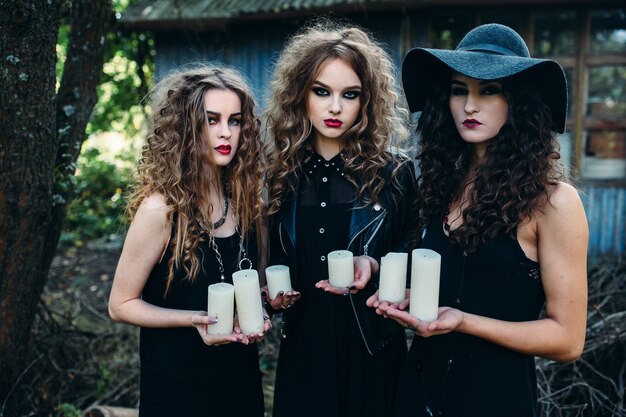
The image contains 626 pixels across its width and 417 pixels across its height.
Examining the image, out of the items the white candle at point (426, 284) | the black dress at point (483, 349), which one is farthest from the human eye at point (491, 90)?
the white candle at point (426, 284)

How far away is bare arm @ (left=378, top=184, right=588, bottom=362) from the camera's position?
185cm

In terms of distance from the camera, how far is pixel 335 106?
2504 mm

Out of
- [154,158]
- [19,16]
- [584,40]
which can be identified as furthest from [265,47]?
[154,158]

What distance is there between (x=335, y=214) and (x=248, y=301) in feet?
2.16

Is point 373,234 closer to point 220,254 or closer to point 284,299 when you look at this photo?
point 284,299

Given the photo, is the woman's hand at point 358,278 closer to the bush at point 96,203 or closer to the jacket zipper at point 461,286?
the jacket zipper at point 461,286

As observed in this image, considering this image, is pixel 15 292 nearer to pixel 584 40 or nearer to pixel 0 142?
pixel 0 142

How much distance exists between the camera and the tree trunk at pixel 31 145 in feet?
9.30

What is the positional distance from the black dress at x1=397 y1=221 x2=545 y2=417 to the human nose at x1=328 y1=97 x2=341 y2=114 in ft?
2.60

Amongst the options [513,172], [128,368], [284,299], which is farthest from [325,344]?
[128,368]

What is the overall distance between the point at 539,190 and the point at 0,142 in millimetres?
2599

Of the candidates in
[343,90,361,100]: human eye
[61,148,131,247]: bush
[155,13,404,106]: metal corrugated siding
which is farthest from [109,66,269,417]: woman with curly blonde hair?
[61,148,131,247]: bush

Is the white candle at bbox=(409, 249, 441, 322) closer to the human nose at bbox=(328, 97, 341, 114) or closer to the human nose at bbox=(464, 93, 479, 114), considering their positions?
the human nose at bbox=(464, 93, 479, 114)

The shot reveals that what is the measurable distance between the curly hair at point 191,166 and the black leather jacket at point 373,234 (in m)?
0.15
